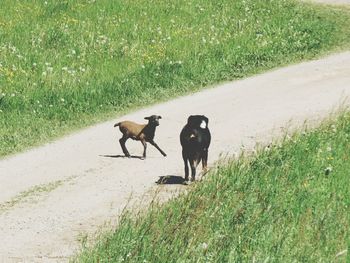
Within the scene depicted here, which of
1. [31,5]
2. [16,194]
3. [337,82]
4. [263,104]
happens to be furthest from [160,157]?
[31,5]

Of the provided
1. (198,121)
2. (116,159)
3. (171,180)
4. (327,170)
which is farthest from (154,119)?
(327,170)

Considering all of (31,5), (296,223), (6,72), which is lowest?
(296,223)

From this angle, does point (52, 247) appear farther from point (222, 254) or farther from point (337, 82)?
point (337, 82)

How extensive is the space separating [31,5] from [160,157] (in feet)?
41.1

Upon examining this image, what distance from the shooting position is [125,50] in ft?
75.4

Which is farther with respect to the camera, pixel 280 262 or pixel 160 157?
pixel 160 157

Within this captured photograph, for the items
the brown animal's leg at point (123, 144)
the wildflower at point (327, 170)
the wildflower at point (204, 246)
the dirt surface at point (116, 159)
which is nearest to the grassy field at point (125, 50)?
the dirt surface at point (116, 159)

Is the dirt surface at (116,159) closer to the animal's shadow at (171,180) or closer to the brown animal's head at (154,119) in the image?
the animal's shadow at (171,180)

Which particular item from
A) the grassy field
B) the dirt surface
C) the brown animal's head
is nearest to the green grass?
the dirt surface

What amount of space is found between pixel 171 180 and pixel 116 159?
6.08 feet

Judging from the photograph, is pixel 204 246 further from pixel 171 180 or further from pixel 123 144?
pixel 123 144

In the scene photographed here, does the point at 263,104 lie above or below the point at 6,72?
below

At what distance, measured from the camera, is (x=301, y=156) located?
13.9 metres

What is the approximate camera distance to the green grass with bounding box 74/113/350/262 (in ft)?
32.2
